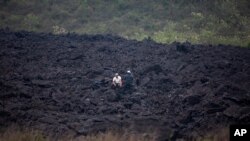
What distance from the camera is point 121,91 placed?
1662cm

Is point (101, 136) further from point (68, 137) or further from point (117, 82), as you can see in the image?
point (117, 82)

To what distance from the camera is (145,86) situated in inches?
690

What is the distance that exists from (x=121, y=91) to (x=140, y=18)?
785 inches

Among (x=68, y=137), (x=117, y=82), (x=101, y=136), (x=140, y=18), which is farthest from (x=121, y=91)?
(x=140, y=18)

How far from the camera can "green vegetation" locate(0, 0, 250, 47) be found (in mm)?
32344

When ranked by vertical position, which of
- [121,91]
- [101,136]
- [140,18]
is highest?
[140,18]

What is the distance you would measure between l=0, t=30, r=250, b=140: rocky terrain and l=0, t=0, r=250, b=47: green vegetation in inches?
298

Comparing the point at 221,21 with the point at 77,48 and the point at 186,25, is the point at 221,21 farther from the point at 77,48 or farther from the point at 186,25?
the point at 77,48

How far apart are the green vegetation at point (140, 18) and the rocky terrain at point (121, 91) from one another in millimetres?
7570

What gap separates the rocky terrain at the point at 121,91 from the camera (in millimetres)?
13211

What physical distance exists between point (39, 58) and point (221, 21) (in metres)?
18.9

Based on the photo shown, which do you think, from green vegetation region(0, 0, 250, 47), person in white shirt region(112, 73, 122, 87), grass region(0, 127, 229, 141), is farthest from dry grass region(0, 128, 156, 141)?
green vegetation region(0, 0, 250, 47)

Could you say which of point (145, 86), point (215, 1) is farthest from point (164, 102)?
point (215, 1)

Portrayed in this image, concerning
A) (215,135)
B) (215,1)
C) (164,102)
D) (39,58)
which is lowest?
(215,135)
